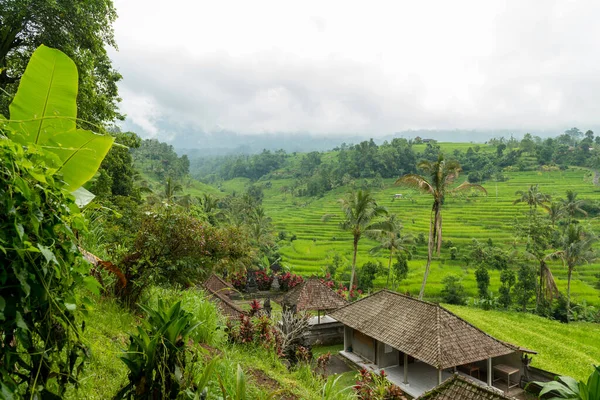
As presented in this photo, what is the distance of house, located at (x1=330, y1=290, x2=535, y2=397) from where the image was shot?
9.96 metres

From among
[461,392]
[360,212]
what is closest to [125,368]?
[461,392]

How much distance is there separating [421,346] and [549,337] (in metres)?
13.6

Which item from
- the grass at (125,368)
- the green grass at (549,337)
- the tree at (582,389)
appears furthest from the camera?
the green grass at (549,337)

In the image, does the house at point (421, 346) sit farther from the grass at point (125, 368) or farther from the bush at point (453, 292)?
the bush at point (453, 292)

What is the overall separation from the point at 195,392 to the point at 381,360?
10.9 m

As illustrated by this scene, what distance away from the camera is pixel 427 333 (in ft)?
33.9

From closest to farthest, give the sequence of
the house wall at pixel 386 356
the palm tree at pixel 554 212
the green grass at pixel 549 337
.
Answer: the house wall at pixel 386 356, the green grass at pixel 549 337, the palm tree at pixel 554 212

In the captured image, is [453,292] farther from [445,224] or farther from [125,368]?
[125,368]

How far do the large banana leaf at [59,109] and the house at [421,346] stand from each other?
32.0 ft

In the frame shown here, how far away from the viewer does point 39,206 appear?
3.95ft

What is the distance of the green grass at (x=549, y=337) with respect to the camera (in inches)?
593

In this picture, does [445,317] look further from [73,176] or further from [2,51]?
[2,51]

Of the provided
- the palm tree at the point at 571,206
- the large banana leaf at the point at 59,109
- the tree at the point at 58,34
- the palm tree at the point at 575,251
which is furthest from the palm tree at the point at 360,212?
the palm tree at the point at 571,206

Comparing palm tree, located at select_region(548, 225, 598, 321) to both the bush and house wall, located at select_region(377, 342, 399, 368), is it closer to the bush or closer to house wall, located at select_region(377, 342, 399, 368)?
the bush
